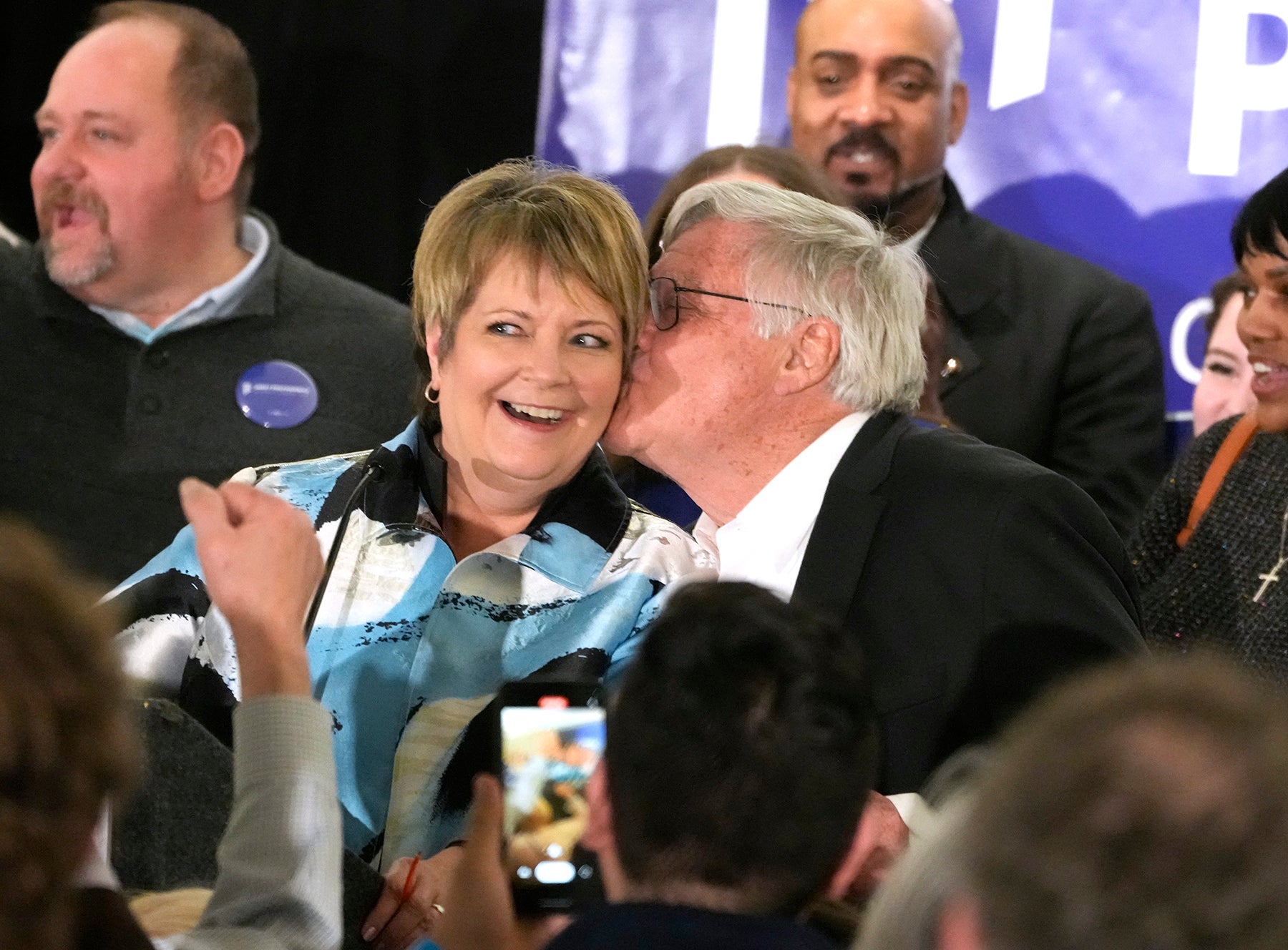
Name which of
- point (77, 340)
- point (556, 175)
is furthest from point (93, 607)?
point (77, 340)

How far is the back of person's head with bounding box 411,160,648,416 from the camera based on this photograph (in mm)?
2381

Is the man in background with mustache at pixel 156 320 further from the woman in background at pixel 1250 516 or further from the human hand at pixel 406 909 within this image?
the human hand at pixel 406 909

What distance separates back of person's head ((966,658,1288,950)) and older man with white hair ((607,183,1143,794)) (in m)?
1.34

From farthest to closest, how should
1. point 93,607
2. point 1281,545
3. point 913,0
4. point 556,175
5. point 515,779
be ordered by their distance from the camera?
1. point 913,0
2. point 1281,545
3. point 556,175
4. point 515,779
5. point 93,607

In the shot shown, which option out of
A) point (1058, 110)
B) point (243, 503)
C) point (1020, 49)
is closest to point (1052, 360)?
point (1058, 110)

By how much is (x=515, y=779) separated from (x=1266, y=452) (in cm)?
166

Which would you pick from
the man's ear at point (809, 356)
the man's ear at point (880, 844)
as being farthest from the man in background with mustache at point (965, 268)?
the man's ear at point (880, 844)

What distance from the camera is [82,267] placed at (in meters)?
3.63

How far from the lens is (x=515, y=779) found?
1.68 m

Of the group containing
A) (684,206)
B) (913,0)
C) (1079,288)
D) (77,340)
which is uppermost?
(913,0)

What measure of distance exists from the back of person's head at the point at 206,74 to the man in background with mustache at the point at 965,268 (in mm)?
1261

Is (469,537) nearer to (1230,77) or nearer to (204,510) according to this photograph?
(204,510)

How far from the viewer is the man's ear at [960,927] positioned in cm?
92

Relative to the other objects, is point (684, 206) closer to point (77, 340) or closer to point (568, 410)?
point (568, 410)
